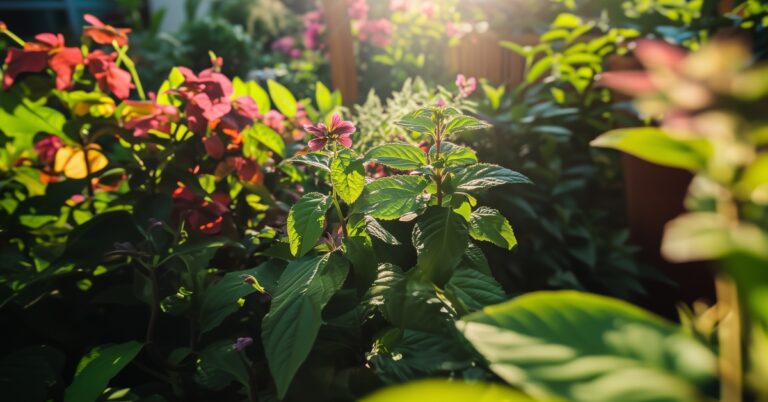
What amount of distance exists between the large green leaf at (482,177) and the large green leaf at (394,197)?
5 cm

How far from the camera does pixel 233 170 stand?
1233 millimetres

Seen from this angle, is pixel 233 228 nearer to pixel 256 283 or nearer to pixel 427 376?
pixel 256 283

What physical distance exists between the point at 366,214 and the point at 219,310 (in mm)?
254

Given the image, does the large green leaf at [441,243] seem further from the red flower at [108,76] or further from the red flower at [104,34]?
the red flower at [104,34]

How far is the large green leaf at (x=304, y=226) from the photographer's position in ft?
2.43

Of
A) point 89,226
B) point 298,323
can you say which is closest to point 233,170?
point 89,226

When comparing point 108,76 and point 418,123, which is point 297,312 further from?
point 108,76

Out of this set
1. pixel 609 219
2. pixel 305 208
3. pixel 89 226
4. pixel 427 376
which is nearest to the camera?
pixel 427 376

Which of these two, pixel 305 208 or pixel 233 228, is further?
pixel 233 228

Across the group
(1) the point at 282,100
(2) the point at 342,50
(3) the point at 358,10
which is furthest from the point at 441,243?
(3) the point at 358,10

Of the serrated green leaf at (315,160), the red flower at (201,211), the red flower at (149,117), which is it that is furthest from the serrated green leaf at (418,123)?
the red flower at (149,117)

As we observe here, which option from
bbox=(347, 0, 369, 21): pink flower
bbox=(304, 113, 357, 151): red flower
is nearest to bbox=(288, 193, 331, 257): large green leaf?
bbox=(304, 113, 357, 151): red flower

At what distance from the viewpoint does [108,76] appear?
1285 millimetres

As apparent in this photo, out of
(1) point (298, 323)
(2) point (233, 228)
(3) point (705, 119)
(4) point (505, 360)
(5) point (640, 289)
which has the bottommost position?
(5) point (640, 289)
